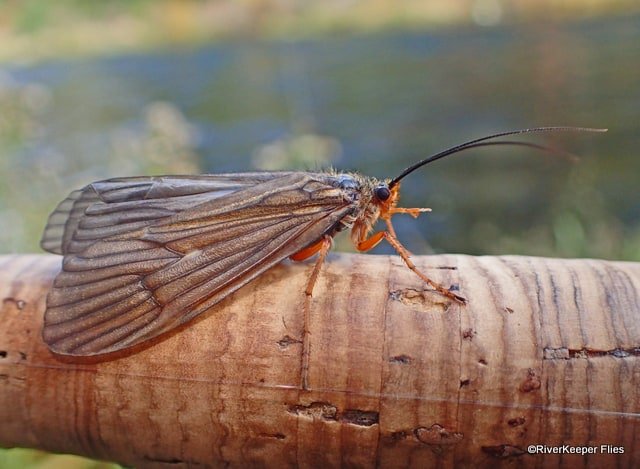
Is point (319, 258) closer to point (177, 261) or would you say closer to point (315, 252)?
point (315, 252)

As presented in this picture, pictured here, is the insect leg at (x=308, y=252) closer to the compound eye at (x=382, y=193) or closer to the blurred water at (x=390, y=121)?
the compound eye at (x=382, y=193)

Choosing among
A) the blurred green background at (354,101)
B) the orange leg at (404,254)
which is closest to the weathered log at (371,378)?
the orange leg at (404,254)

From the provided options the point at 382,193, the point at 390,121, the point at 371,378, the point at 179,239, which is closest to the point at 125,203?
the point at 179,239

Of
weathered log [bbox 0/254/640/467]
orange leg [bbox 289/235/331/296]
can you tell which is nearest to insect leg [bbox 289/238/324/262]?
orange leg [bbox 289/235/331/296]

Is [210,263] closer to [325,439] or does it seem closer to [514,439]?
[325,439]

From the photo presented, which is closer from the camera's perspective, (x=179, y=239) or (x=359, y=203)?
(x=179, y=239)

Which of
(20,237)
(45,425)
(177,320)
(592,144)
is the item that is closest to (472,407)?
(177,320)

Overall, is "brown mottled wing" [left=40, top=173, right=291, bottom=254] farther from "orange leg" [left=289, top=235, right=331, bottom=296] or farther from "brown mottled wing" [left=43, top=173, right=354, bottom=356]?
"orange leg" [left=289, top=235, right=331, bottom=296]
